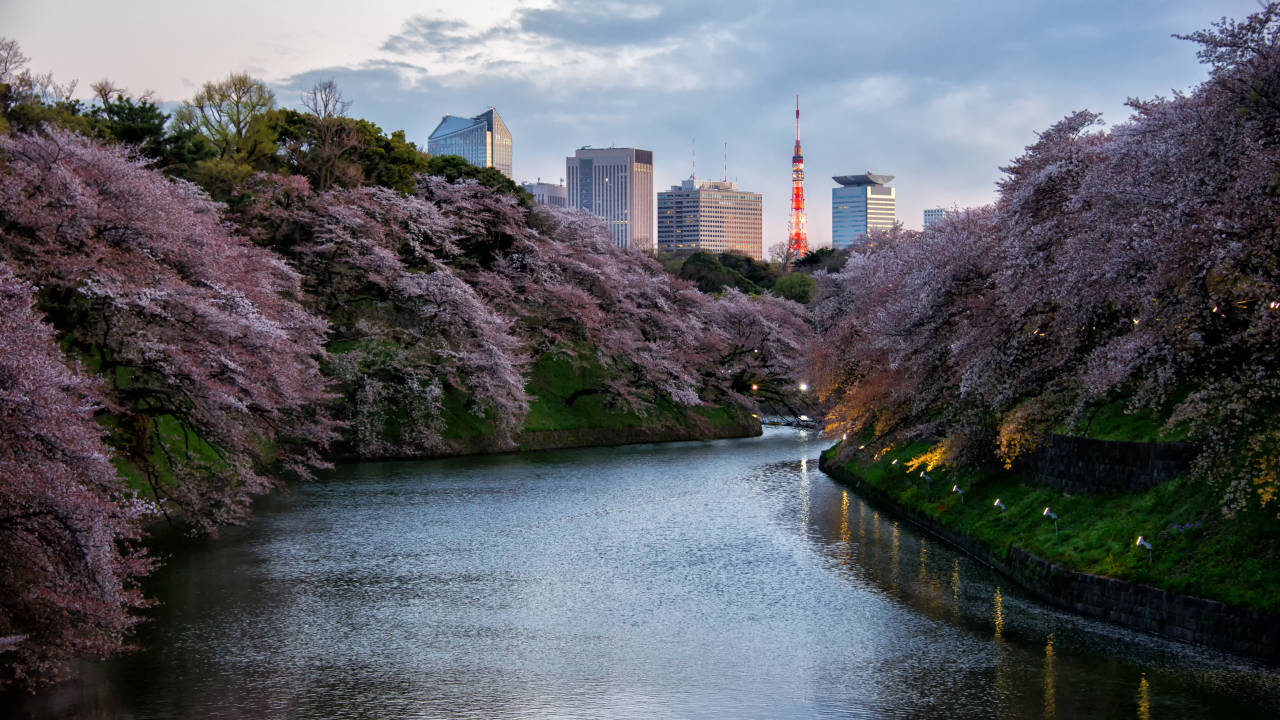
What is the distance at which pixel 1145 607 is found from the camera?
1811 centimetres

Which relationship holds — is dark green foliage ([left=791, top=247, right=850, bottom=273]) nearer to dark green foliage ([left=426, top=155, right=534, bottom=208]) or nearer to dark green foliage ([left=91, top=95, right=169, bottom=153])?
dark green foliage ([left=426, top=155, right=534, bottom=208])

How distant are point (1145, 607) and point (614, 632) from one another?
9391 mm

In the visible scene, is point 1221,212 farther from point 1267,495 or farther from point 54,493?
point 54,493

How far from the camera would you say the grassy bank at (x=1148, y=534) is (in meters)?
17.0

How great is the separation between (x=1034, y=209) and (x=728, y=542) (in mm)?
11516

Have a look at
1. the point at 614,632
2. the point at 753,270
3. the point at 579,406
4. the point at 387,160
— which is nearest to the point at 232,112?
the point at 387,160

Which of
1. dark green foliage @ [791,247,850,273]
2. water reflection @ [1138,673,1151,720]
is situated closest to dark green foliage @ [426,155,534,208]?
dark green foliage @ [791,247,850,273]

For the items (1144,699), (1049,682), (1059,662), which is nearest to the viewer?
(1144,699)

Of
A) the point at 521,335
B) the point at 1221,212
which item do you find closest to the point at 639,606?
the point at 1221,212

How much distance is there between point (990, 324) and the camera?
84.2 ft

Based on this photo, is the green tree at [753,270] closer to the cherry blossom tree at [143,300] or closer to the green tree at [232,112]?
the green tree at [232,112]

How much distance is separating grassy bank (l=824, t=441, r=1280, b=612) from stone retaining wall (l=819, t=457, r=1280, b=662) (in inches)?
7.7

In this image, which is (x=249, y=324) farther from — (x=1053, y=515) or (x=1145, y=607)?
(x=1145, y=607)

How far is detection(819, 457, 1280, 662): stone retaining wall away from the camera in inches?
635
